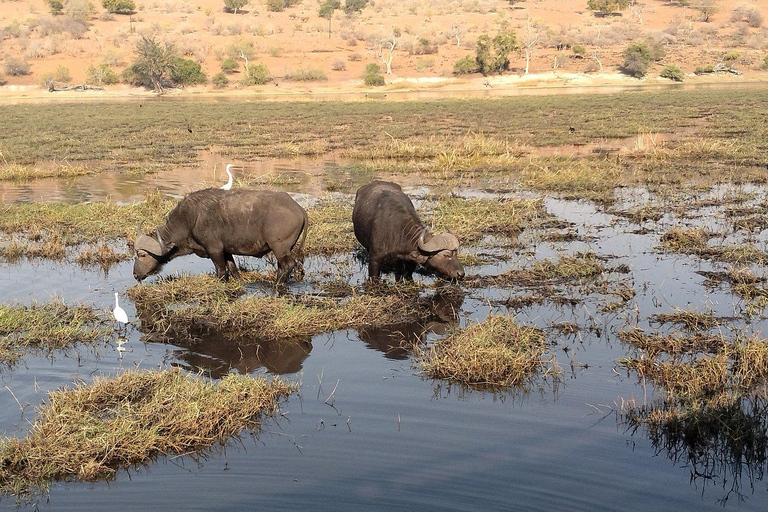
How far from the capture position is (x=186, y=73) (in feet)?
181

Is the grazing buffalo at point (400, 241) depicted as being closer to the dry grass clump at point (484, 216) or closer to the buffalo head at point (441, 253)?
the buffalo head at point (441, 253)

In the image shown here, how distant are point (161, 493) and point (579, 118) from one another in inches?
1059

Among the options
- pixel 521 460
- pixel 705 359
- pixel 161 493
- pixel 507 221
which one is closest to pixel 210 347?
pixel 161 493

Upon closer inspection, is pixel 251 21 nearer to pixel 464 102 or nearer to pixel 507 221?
pixel 464 102

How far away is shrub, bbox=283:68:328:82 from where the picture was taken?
55.9m

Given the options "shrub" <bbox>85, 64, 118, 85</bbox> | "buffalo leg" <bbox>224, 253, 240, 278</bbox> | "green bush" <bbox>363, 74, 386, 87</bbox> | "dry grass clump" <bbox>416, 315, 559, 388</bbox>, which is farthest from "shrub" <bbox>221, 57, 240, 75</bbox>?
"dry grass clump" <bbox>416, 315, 559, 388</bbox>

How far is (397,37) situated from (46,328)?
6323 cm

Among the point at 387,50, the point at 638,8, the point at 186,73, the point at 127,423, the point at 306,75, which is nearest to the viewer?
the point at 127,423

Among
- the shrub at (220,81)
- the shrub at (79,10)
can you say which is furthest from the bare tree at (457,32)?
the shrub at (79,10)

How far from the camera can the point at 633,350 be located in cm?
702

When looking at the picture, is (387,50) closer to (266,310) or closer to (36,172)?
(36,172)

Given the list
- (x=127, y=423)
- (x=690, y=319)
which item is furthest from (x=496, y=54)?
(x=127, y=423)

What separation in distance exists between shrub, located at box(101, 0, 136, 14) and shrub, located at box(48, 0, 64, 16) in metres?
3.93

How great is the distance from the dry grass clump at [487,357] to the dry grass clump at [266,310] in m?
1.11
